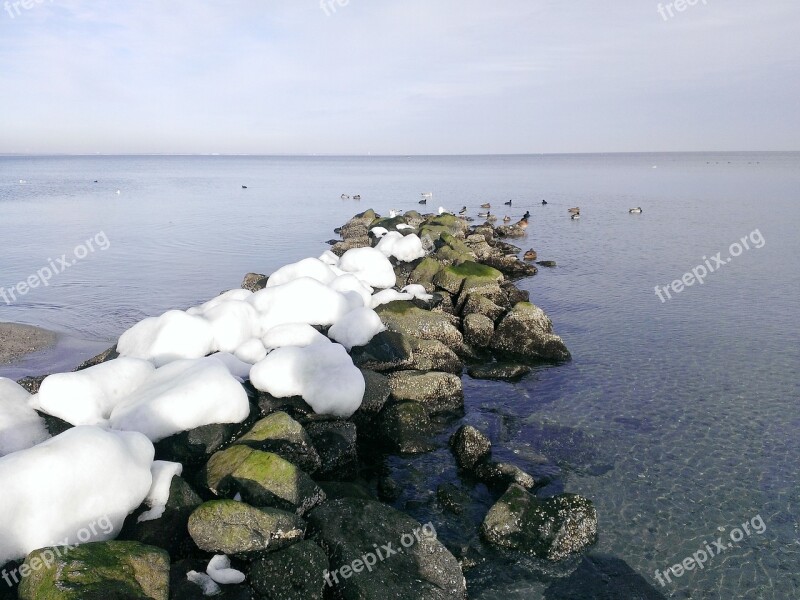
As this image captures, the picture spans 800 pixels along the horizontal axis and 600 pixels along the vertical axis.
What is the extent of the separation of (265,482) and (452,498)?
407 cm

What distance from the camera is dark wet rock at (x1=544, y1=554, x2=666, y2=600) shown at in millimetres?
9414

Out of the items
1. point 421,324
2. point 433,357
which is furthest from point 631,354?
point 421,324

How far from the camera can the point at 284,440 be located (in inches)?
448

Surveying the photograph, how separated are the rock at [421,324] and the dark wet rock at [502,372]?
152 cm

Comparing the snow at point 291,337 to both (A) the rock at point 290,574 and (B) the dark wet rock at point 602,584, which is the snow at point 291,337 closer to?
(A) the rock at point 290,574

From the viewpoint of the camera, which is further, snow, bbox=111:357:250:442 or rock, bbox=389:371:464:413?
rock, bbox=389:371:464:413

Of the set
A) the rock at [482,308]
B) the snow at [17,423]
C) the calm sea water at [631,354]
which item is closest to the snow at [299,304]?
the calm sea water at [631,354]

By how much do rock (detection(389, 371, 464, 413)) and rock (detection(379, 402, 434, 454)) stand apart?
0.67 m

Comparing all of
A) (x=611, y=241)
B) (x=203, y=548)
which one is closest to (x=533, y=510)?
(x=203, y=548)

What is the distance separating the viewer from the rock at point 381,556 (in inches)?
342

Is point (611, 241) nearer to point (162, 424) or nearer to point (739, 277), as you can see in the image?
point (739, 277)

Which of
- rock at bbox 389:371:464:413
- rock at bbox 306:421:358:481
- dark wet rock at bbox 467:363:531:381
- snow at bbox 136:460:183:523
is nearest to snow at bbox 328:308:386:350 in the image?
rock at bbox 389:371:464:413

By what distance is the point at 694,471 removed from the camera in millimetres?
12789

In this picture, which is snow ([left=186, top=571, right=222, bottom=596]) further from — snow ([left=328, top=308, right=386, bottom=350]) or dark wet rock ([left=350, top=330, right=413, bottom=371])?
snow ([left=328, top=308, right=386, bottom=350])
